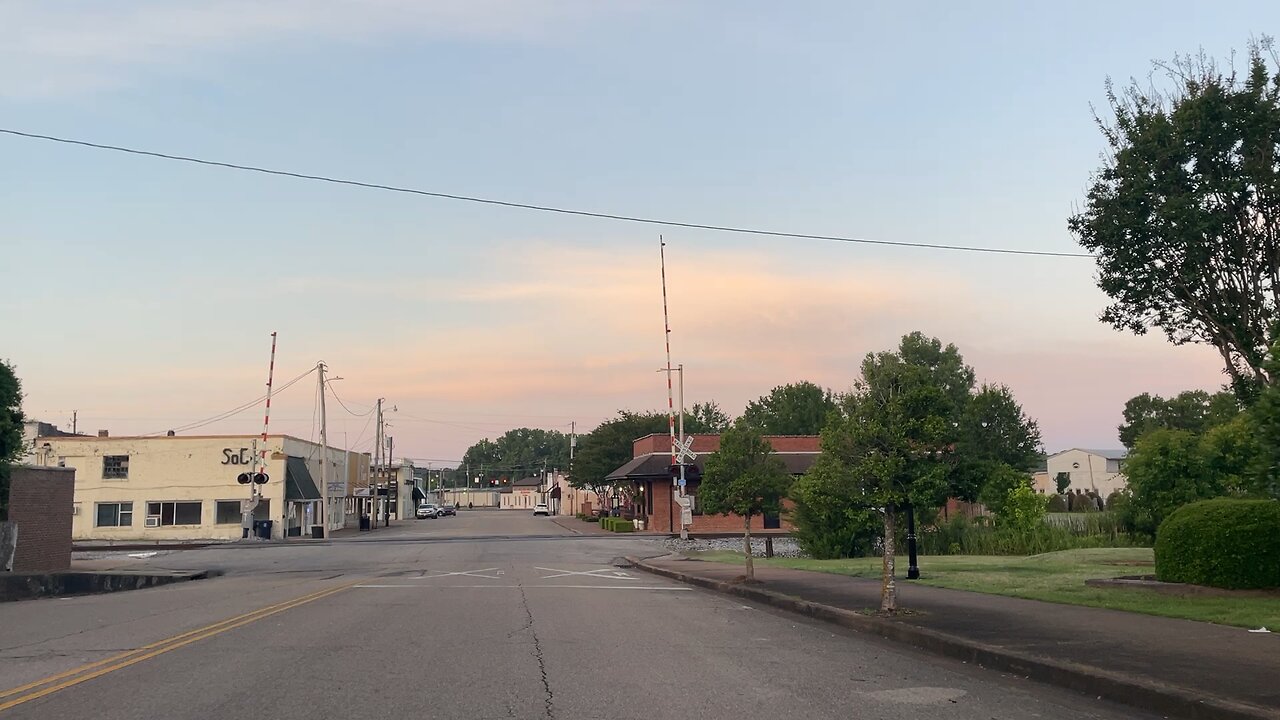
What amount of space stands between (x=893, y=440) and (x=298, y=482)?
54.8 meters

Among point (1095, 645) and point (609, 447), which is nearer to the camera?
point (1095, 645)

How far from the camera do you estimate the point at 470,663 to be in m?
10.6

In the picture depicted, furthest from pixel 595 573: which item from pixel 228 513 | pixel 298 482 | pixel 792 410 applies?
pixel 792 410

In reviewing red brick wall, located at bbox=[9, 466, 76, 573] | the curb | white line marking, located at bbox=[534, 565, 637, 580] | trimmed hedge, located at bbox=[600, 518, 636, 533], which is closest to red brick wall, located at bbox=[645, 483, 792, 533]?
trimmed hedge, located at bbox=[600, 518, 636, 533]

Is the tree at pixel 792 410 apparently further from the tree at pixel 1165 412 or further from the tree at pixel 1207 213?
the tree at pixel 1207 213

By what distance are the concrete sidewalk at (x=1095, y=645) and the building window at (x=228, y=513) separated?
5044 centimetres

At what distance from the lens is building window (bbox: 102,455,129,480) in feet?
197

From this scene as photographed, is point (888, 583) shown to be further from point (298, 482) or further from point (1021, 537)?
point (298, 482)

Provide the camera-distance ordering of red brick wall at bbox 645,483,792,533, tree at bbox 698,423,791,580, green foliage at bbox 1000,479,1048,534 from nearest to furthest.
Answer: tree at bbox 698,423,791,580, green foliage at bbox 1000,479,1048,534, red brick wall at bbox 645,483,792,533

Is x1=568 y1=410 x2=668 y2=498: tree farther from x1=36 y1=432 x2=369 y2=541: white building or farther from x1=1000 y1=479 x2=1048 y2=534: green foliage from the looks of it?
x1=1000 y1=479 x2=1048 y2=534: green foliage

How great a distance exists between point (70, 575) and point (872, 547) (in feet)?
73.4

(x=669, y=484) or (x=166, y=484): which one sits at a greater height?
(x=166, y=484)

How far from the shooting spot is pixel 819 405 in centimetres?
10838

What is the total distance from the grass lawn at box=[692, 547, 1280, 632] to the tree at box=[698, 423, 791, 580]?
2.37 meters
